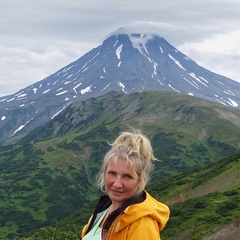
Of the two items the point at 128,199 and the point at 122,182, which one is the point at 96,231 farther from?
the point at 122,182

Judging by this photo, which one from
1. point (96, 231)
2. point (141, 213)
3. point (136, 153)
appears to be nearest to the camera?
point (141, 213)

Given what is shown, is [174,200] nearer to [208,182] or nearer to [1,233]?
[208,182]

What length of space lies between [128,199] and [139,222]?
0.84 meters

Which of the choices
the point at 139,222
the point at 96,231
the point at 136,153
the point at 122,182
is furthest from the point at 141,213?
the point at 96,231

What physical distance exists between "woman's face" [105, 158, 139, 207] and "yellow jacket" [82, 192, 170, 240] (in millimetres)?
600

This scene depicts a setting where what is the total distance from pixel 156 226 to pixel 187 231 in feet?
158

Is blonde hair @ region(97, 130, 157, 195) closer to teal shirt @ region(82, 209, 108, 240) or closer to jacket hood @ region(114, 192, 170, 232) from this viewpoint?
jacket hood @ region(114, 192, 170, 232)

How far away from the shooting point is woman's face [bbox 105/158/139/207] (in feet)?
24.2

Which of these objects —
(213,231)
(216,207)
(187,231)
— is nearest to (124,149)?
(213,231)

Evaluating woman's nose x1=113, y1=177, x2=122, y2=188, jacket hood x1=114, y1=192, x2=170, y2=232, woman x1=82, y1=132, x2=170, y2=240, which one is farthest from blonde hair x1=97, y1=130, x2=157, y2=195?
jacket hood x1=114, y1=192, x2=170, y2=232

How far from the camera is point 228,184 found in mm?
81438

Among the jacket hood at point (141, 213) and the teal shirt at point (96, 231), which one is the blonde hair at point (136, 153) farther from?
the teal shirt at point (96, 231)

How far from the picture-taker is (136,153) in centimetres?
728

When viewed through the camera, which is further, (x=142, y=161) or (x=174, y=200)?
(x=174, y=200)
